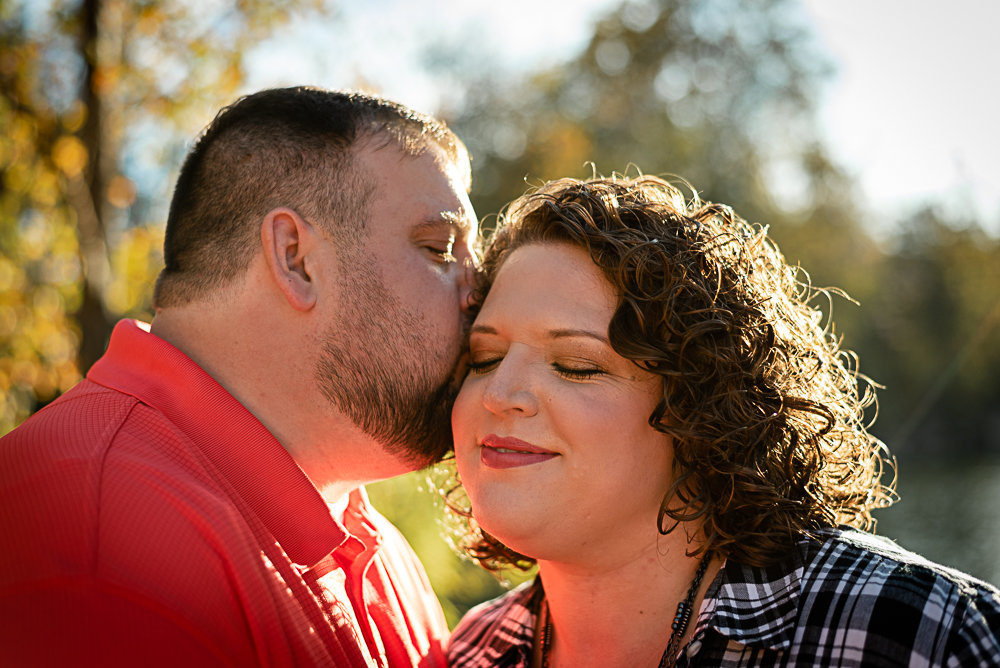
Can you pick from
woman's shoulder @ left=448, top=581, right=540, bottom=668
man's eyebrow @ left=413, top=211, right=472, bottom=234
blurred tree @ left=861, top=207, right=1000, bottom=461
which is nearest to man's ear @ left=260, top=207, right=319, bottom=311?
man's eyebrow @ left=413, top=211, right=472, bottom=234

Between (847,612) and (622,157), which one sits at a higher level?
(622,157)

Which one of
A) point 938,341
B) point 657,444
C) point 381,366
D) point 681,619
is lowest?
point 681,619

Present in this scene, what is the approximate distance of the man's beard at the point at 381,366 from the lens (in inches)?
102

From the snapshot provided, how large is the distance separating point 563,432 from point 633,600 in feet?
1.97

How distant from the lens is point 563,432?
7.50ft

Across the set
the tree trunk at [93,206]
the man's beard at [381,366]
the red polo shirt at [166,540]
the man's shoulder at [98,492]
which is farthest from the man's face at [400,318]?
the tree trunk at [93,206]

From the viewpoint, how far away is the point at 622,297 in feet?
7.93

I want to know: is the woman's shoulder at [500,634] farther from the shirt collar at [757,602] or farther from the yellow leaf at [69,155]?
the yellow leaf at [69,155]

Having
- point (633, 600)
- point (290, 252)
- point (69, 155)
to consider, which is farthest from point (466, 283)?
point (69, 155)

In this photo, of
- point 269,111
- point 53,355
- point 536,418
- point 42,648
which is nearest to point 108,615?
point 42,648

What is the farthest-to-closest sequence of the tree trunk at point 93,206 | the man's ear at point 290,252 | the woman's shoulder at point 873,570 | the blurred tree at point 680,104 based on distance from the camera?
1. the blurred tree at point 680,104
2. the tree trunk at point 93,206
3. the man's ear at point 290,252
4. the woman's shoulder at point 873,570

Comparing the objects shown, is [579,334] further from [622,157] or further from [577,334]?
[622,157]

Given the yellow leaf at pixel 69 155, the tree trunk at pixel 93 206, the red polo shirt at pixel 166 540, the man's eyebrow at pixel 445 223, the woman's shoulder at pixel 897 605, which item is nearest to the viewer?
the red polo shirt at pixel 166 540

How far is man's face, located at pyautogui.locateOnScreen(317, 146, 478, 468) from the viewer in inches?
103
